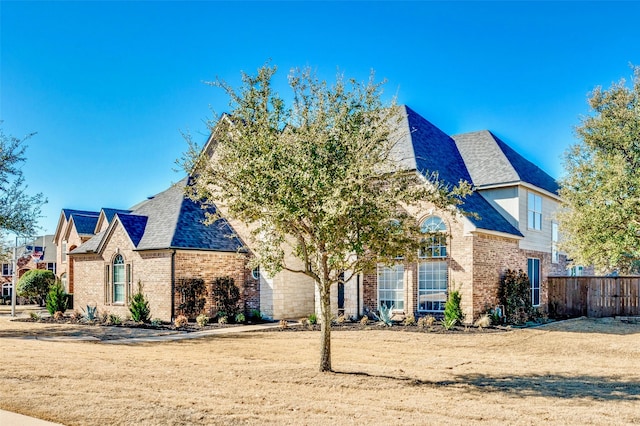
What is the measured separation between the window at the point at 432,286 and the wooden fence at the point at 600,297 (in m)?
8.47

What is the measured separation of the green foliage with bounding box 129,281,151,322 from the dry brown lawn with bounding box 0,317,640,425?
18.1 ft

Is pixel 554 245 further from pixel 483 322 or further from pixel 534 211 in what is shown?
pixel 483 322

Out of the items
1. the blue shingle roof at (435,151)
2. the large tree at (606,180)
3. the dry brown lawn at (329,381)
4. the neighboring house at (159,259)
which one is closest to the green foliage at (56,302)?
the neighboring house at (159,259)

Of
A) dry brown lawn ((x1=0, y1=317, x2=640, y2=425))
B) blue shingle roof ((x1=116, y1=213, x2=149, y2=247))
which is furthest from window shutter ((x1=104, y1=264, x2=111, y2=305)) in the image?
dry brown lawn ((x1=0, y1=317, x2=640, y2=425))

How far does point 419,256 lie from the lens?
63.8 ft

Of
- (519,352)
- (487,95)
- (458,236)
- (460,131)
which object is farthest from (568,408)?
(460,131)

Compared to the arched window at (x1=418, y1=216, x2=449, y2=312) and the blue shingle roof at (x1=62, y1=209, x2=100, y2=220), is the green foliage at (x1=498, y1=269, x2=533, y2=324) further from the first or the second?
the blue shingle roof at (x1=62, y1=209, x2=100, y2=220)

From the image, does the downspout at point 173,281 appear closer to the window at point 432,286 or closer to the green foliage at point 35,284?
the window at point 432,286

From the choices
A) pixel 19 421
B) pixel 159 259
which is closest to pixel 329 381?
pixel 19 421

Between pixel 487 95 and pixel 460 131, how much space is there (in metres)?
6.91

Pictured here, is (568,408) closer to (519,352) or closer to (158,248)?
(519,352)

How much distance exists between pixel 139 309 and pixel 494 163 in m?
17.6

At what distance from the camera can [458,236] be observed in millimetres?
20406

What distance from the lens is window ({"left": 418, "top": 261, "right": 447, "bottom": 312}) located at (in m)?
20.8
